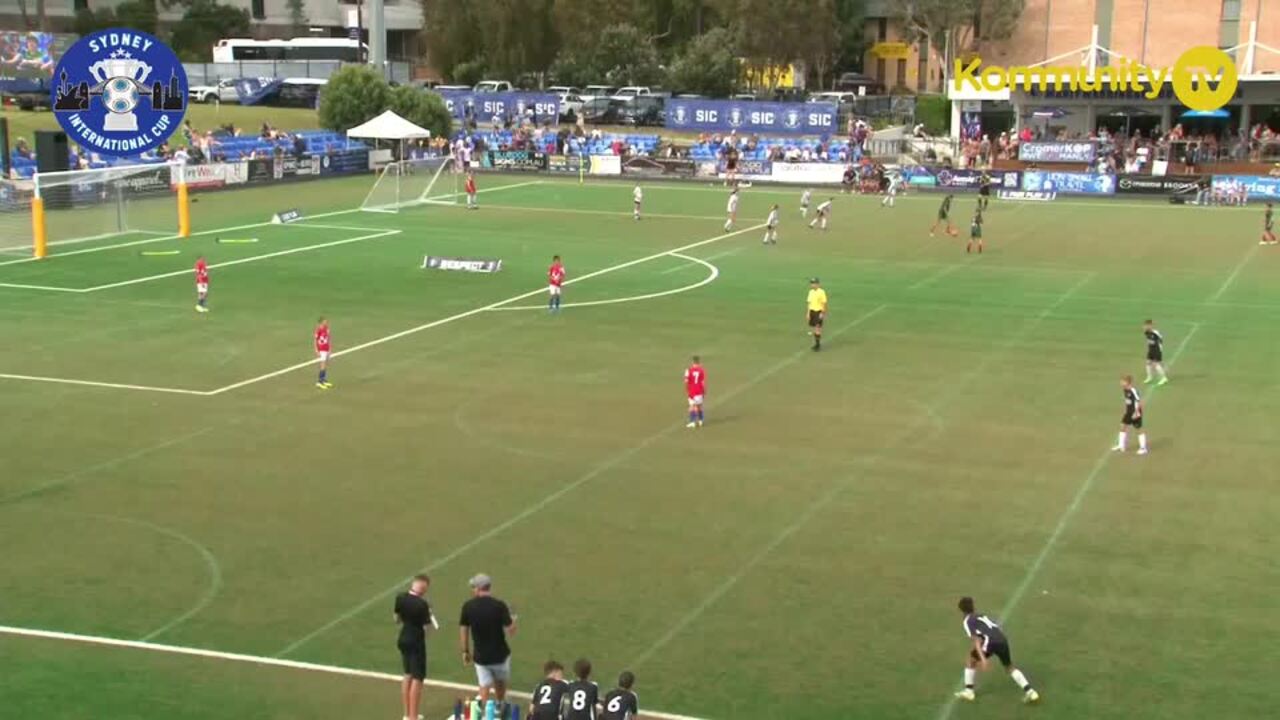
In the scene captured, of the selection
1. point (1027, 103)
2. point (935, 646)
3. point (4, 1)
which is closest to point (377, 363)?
point (935, 646)

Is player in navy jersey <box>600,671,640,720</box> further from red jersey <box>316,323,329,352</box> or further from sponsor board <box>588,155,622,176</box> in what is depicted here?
sponsor board <box>588,155,622,176</box>

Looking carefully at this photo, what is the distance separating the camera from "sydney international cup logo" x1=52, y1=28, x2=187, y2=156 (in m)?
30.6

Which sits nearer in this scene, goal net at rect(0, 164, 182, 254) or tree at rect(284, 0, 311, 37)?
goal net at rect(0, 164, 182, 254)

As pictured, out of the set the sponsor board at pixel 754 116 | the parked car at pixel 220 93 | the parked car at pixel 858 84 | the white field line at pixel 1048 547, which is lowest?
the white field line at pixel 1048 547

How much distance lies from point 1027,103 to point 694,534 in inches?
2811

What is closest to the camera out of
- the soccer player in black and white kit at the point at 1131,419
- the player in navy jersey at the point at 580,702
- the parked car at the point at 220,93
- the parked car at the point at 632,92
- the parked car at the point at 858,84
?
the player in navy jersey at the point at 580,702

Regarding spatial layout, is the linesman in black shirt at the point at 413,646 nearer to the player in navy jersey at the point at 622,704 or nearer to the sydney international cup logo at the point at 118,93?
the player in navy jersey at the point at 622,704

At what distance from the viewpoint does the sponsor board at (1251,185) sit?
6600cm

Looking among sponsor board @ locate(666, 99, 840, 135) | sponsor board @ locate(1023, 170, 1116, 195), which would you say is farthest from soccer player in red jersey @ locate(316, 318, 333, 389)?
sponsor board @ locate(666, 99, 840, 135)

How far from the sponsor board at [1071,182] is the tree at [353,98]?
118ft

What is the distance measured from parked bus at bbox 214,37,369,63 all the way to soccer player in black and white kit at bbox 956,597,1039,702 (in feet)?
316

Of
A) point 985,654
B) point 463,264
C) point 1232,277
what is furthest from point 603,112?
point 985,654

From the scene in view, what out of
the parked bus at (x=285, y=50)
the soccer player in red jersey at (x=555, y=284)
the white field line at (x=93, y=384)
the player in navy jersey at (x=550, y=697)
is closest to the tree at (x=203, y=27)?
the parked bus at (x=285, y=50)

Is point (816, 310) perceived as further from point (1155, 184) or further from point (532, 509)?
point (1155, 184)
